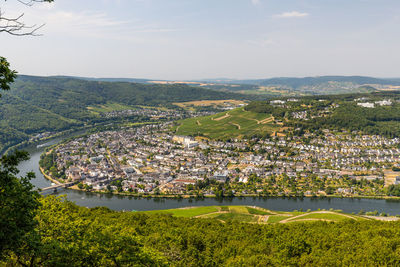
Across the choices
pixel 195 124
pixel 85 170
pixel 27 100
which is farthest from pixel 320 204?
pixel 27 100

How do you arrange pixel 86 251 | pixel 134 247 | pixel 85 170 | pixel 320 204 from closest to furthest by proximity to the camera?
pixel 86 251 < pixel 134 247 < pixel 320 204 < pixel 85 170

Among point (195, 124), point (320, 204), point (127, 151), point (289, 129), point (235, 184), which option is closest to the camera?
point (320, 204)

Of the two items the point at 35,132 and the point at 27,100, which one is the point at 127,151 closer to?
the point at 35,132

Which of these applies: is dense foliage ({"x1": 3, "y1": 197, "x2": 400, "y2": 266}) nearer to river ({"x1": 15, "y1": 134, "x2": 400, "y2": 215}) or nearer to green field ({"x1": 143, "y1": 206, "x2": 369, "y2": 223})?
green field ({"x1": 143, "y1": 206, "x2": 369, "y2": 223})

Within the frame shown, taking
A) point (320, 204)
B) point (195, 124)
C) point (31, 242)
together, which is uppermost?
point (31, 242)

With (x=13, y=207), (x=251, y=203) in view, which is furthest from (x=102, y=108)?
(x=13, y=207)

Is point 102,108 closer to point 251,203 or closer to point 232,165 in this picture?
point 232,165
